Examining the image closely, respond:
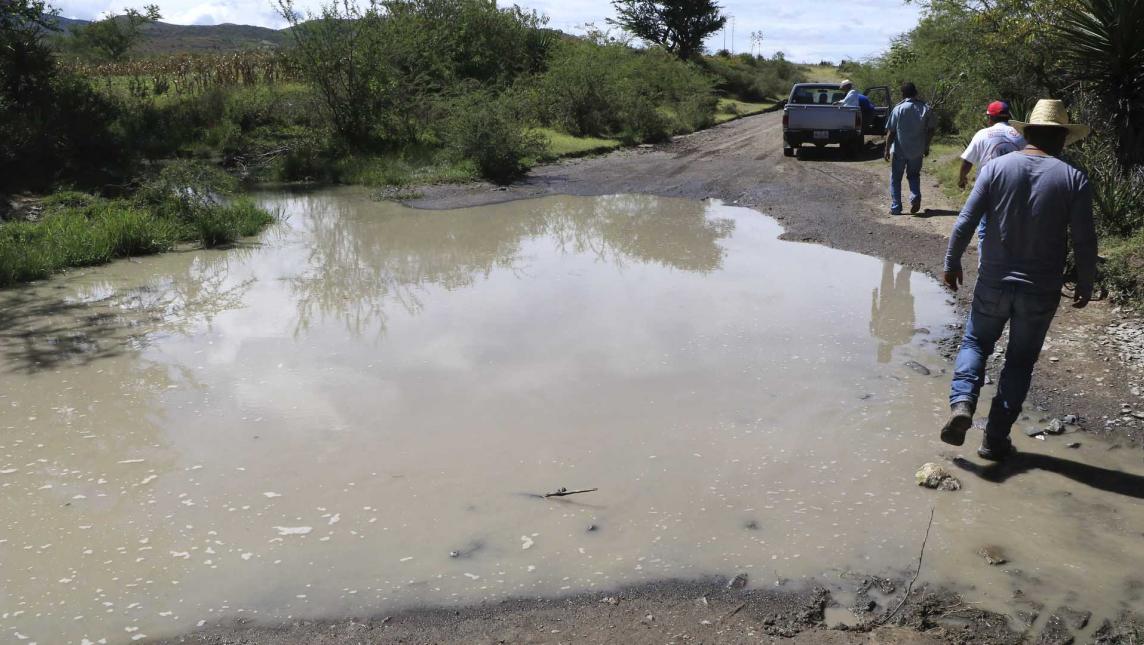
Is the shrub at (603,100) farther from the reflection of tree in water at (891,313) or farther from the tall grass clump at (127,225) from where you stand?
the reflection of tree in water at (891,313)

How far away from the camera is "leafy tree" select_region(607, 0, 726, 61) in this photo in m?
52.7

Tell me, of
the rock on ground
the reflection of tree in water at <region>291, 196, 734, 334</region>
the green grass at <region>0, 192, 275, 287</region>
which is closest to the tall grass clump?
the green grass at <region>0, 192, 275, 287</region>

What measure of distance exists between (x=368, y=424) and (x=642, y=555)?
2366mm

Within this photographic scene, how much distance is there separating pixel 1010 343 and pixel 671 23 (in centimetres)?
5156

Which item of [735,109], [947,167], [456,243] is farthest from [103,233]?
[735,109]

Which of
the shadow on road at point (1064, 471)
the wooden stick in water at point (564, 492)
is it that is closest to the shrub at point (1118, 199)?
the shadow on road at point (1064, 471)

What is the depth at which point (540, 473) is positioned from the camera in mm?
5016

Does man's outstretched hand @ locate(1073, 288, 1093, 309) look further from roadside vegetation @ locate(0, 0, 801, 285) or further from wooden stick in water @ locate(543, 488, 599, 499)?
roadside vegetation @ locate(0, 0, 801, 285)

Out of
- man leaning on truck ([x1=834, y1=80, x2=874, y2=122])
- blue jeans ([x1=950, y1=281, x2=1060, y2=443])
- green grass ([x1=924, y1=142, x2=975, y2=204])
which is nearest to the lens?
blue jeans ([x1=950, y1=281, x2=1060, y2=443])

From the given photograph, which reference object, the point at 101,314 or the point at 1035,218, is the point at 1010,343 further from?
the point at 101,314

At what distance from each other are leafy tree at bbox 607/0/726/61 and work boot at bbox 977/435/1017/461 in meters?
50.7

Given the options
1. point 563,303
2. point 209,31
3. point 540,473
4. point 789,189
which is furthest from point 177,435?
point 209,31

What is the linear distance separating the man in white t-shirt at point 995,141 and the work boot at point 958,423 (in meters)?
4.27

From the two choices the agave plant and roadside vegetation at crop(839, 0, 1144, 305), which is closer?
roadside vegetation at crop(839, 0, 1144, 305)
